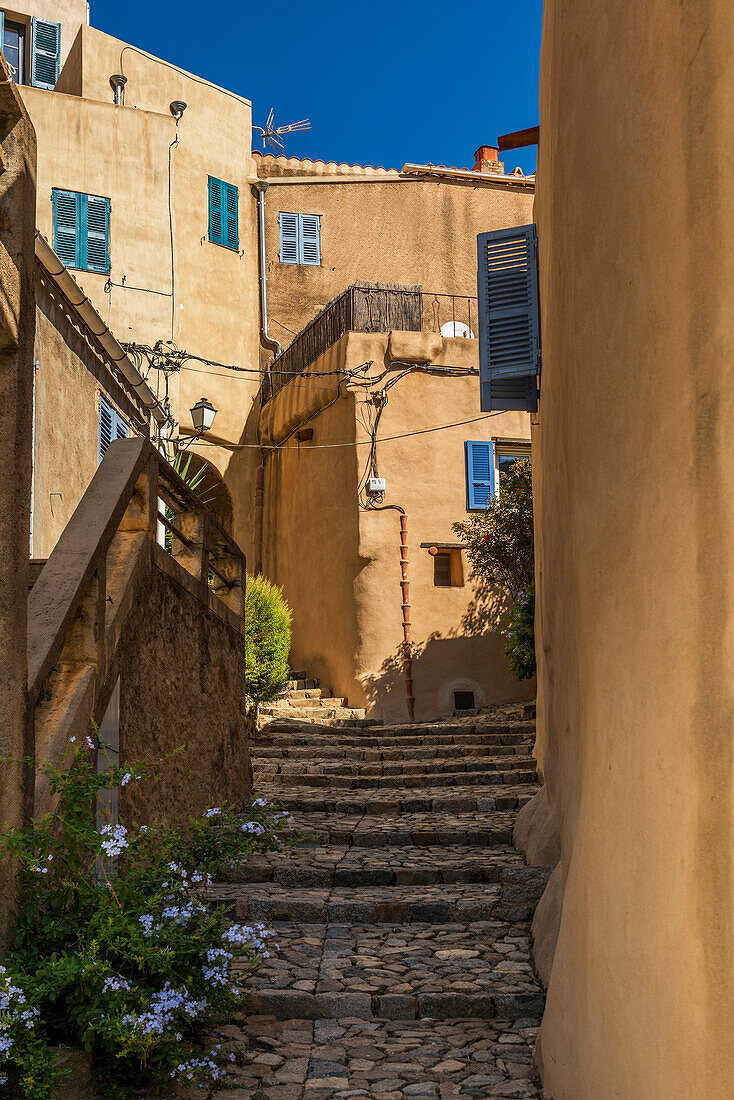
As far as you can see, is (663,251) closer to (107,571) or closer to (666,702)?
(666,702)

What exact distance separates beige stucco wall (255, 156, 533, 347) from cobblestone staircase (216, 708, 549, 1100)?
1220 cm

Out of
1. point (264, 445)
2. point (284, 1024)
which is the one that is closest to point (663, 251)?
point (284, 1024)

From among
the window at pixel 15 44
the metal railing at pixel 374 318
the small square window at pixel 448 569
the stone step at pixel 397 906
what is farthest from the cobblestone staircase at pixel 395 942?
the window at pixel 15 44

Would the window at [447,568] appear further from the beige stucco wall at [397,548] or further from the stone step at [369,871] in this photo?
the stone step at [369,871]

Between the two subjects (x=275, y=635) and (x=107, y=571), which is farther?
(x=275, y=635)

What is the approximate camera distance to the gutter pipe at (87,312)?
937 cm

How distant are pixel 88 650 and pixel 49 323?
232 inches

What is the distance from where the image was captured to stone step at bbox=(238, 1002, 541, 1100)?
3.87 meters

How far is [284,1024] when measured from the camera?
460cm

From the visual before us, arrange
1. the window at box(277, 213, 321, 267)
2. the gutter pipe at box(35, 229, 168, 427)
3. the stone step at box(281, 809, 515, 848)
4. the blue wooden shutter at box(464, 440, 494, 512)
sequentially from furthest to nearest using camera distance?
1. the window at box(277, 213, 321, 267)
2. the blue wooden shutter at box(464, 440, 494, 512)
3. the gutter pipe at box(35, 229, 168, 427)
4. the stone step at box(281, 809, 515, 848)

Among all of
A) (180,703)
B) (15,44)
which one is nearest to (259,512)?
(15,44)

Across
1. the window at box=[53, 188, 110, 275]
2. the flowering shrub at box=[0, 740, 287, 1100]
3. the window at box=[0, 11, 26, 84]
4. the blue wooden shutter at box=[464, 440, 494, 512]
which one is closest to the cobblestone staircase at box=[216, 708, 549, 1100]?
the flowering shrub at box=[0, 740, 287, 1100]

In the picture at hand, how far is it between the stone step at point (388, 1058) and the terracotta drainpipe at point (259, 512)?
1519 cm

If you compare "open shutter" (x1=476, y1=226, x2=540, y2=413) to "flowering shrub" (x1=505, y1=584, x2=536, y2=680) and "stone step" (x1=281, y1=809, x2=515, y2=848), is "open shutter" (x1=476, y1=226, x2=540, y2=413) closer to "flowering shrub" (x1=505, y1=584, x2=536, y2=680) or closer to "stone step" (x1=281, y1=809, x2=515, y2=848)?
"stone step" (x1=281, y1=809, x2=515, y2=848)
